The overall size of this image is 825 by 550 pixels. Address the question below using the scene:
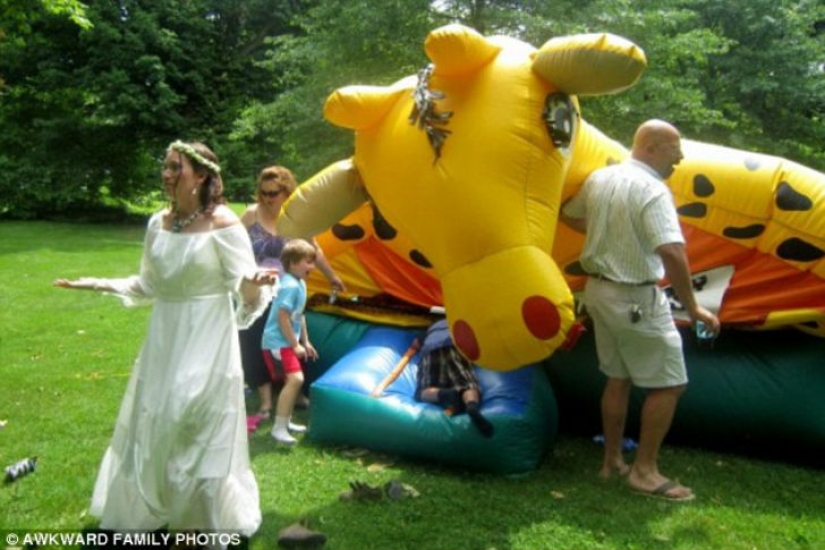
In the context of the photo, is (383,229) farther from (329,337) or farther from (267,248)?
(329,337)

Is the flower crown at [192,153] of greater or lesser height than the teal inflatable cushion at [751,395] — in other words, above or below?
above

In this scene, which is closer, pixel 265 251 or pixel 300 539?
pixel 300 539

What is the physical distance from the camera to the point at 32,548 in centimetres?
326

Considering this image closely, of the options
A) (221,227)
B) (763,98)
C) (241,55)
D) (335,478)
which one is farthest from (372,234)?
(241,55)

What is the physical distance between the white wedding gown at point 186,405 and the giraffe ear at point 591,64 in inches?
59.3

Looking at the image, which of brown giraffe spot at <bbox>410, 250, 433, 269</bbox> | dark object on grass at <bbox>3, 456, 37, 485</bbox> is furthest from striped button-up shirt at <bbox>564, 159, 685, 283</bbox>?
dark object on grass at <bbox>3, 456, 37, 485</bbox>

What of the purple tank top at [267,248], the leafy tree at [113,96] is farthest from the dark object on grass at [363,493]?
the leafy tree at [113,96]

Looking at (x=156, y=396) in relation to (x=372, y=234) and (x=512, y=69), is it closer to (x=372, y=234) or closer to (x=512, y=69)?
(x=512, y=69)

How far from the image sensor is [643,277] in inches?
147

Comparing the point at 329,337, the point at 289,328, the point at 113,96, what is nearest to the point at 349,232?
the point at 329,337

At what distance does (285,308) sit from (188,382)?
5.77 feet

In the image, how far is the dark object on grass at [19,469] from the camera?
3.98m

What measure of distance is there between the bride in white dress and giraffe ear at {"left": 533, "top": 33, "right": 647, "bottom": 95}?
1485 mm

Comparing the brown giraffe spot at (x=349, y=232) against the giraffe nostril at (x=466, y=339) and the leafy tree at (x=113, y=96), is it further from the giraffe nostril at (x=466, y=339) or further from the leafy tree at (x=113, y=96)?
the leafy tree at (x=113, y=96)
